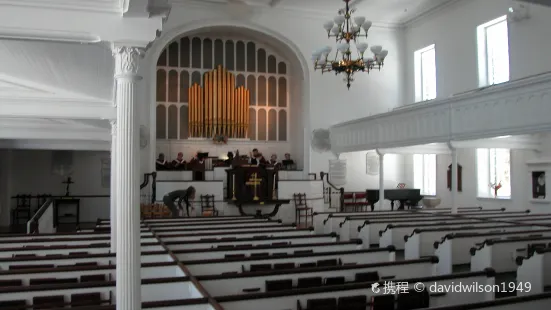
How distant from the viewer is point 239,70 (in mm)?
22547

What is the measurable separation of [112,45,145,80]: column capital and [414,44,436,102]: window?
18.7 metres

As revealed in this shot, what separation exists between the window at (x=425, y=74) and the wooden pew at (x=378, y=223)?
961 cm

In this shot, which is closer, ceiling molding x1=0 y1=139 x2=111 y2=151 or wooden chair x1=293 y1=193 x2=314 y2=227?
ceiling molding x1=0 y1=139 x2=111 y2=151

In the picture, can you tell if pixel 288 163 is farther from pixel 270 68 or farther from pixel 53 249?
pixel 53 249

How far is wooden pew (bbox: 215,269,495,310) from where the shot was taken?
18.0 ft

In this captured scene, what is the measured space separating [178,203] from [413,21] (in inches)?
503

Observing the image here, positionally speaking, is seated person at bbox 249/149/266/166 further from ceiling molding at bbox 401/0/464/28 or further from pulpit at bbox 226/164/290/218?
ceiling molding at bbox 401/0/464/28

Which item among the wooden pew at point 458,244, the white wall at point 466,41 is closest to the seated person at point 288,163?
the white wall at point 466,41

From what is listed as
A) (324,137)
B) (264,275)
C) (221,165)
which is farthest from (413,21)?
(264,275)

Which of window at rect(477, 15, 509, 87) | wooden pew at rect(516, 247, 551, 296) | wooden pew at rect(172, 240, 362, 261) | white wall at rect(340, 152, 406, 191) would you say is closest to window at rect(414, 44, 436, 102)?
white wall at rect(340, 152, 406, 191)

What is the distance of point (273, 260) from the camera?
7.91m

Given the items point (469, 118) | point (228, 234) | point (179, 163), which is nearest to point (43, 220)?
point (179, 163)

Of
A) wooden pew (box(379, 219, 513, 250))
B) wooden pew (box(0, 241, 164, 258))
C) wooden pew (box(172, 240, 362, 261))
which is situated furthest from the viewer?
wooden pew (box(379, 219, 513, 250))

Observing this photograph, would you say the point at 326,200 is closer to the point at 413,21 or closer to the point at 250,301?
the point at 413,21
